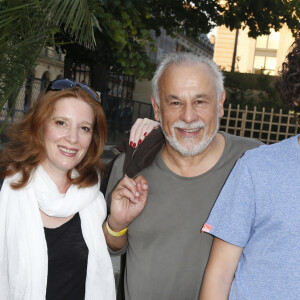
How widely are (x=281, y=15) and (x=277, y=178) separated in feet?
32.4

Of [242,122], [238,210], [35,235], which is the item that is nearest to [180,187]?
[238,210]

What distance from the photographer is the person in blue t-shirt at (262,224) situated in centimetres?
139

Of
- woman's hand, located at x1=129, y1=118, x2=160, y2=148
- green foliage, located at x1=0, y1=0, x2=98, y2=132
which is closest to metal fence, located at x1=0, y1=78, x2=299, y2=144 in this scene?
green foliage, located at x1=0, y1=0, x2=98, y2=132

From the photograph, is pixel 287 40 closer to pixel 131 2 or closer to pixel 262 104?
pixel 262 104

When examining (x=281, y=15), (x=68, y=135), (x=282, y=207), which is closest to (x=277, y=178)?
(x=282, y=207)

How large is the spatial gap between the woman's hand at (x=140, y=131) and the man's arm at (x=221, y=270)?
0.86m

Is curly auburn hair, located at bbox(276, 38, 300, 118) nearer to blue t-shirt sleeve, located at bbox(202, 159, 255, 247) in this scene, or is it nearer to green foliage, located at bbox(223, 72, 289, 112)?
blue t-shirt sleeve, located at bbox(202, 159, 255, 247)

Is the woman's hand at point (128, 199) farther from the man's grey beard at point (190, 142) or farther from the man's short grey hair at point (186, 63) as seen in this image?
the man's short grey hair at point (186, 63)

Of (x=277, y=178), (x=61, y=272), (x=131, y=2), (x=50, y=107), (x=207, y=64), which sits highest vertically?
(x=131, y=2)

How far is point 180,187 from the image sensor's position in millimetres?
2115

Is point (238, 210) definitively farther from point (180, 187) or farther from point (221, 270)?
point (180, 187)

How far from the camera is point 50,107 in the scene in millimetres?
2197

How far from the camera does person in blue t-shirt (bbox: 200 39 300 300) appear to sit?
139 centimetres

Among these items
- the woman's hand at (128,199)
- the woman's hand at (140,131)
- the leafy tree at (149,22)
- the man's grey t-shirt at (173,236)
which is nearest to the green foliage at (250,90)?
the leafy tree at (149,22)
